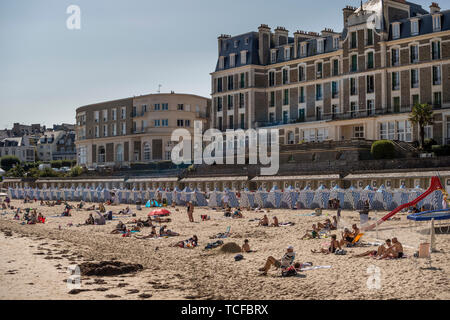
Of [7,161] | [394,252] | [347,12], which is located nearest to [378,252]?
[394,252]

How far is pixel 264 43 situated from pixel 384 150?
23.5m

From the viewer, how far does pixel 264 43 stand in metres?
57.7

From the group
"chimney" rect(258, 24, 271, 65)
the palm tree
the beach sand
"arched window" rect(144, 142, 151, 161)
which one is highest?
"chimney" rect(258, 24, 271, 65)

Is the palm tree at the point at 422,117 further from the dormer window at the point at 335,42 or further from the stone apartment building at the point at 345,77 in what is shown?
the dormer window at the point at 335,42

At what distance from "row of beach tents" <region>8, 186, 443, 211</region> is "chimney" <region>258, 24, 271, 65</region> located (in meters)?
21.2

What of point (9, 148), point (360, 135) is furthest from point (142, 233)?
point (9, 148)

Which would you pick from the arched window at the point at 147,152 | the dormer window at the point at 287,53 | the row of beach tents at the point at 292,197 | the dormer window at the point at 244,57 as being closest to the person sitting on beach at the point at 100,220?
the row of beach tents at the point at 292,197

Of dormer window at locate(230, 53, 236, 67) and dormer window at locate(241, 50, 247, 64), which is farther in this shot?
dormer window at locate(230, 53, 236, 67)

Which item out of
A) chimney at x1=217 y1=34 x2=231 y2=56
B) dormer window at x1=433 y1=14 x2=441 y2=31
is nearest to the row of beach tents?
dormer window at x1=433 y1=14 x2=441 y2=31

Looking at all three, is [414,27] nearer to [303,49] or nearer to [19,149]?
[303,49]

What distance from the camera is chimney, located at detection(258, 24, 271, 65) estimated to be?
5766 cm

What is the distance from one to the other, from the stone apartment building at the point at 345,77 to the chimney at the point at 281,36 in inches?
4.4

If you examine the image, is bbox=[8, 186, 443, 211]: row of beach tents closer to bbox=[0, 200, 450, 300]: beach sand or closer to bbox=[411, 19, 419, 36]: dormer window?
bbox=[0, 200, 450, 300]: beach sand

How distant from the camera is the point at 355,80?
48.9m
